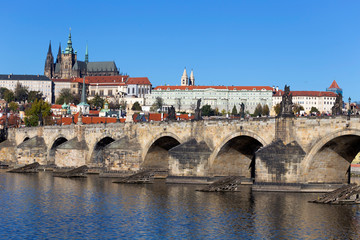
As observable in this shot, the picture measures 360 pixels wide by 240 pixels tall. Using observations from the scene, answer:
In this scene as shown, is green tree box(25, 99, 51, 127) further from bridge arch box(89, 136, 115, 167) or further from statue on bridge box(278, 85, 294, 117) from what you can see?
statue on bridge box(278, 85, 294, 117)

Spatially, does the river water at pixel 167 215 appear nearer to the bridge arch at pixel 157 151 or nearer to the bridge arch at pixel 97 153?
the bridge arch at pixel 157 151

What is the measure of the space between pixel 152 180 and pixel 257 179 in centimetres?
1404

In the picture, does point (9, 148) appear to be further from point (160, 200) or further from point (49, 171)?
point (160, 200)

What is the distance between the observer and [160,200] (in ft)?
139

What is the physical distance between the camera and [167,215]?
36500 mm

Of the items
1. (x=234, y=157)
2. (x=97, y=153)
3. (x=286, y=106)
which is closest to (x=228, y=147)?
(x=234, y=157)

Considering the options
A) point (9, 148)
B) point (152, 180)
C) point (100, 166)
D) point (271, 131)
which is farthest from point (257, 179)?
point (9, 148)

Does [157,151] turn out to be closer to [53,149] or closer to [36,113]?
[53,149]

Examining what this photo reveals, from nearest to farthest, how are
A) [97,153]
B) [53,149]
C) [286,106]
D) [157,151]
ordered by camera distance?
1. [286,106]
2. [157,151]
3. [97,153]
4. [53,149]

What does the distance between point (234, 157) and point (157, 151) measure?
10.4m

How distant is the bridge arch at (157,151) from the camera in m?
58.0

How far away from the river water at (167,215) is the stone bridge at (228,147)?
214 cm

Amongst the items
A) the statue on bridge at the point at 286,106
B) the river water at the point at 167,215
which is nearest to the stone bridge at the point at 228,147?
the statue on bridge at the point at 286,106

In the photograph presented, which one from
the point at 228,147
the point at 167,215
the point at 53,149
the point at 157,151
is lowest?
the point at 167,215
